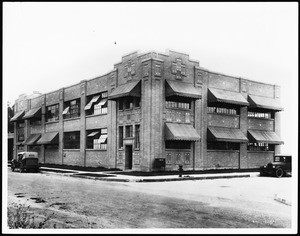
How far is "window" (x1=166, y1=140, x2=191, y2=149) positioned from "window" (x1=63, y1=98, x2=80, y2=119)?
14.1 m

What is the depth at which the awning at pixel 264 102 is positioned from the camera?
36.7 m

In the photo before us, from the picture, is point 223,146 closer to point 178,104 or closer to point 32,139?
point 178,104

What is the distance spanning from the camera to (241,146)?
3716 cm

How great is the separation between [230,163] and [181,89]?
10228 millimetres

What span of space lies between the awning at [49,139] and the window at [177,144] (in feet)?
58.9

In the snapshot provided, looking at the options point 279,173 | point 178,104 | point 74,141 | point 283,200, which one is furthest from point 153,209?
point 74,141

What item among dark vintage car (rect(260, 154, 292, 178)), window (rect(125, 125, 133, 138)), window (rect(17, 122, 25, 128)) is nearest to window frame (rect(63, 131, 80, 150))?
window (rect(17, 122, 25, 128))

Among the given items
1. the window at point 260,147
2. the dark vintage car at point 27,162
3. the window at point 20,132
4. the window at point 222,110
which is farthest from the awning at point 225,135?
the window at point 20,132

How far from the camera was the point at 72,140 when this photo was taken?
42062mm

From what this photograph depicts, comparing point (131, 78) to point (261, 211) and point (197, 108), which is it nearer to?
point (197, 108)

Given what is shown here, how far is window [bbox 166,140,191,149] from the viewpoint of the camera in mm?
31422

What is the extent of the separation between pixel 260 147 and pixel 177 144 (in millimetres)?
11702

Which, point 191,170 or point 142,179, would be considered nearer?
point 142,179

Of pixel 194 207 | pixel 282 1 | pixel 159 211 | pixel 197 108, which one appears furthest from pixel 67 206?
pixel 197 108
